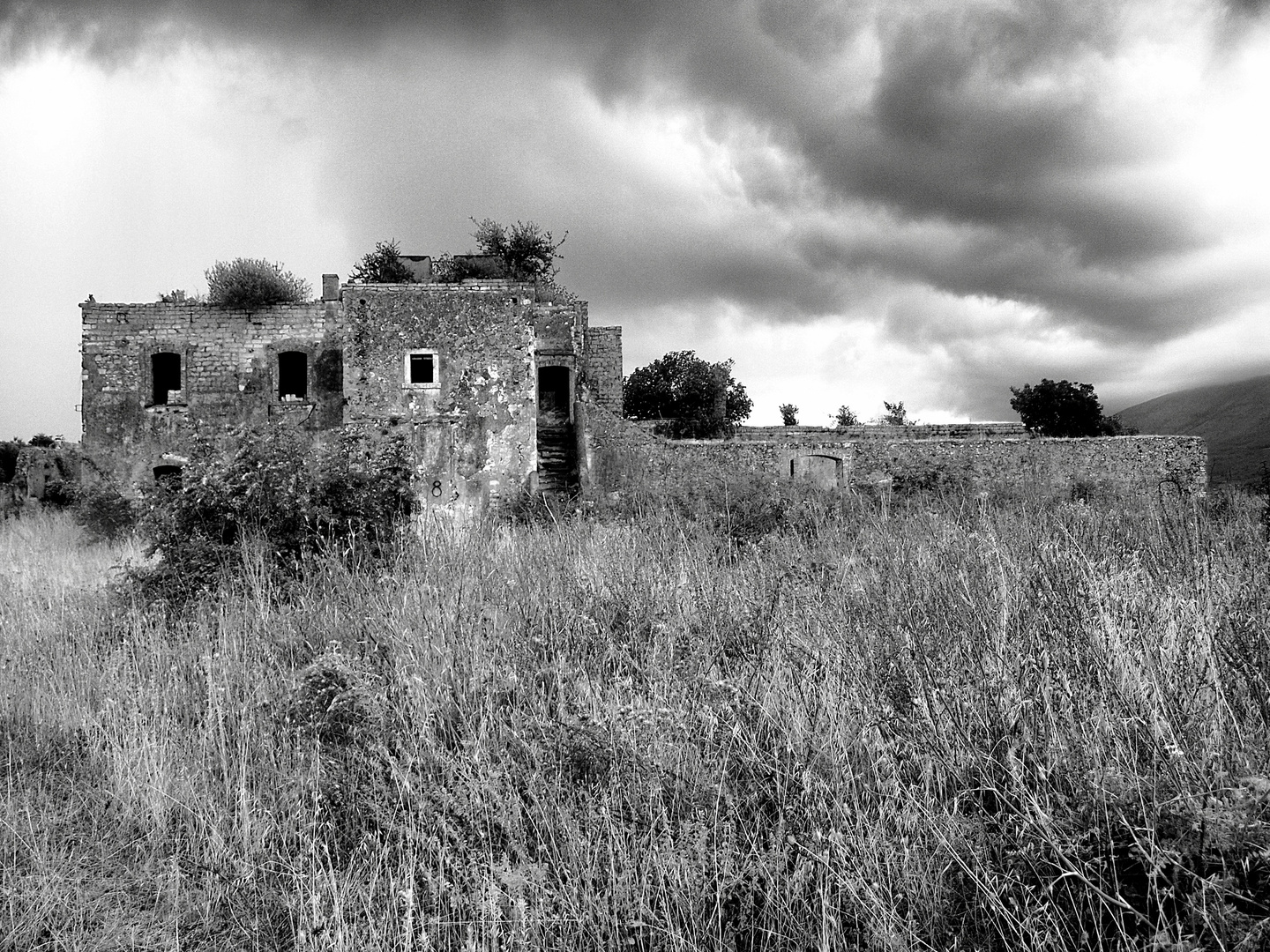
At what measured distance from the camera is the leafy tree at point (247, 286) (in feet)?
61.8

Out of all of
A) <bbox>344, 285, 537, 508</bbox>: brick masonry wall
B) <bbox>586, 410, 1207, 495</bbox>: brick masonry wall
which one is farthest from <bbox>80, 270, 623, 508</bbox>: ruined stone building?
<bbox>586, 410, 1207, 495</bbox>: brick masonry wall

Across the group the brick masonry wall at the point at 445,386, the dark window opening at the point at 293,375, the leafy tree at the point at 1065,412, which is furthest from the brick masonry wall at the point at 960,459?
the leafy tree at the point at 1065,412

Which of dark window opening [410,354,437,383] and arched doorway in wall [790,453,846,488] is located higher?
dark window opening [410,354,437,383]

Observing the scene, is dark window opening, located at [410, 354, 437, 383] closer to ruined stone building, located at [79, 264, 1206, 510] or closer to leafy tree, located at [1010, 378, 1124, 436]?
ruined stone building, located at [79, 264, 1206, 510]

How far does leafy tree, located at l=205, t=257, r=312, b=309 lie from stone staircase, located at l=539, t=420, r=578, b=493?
729cm

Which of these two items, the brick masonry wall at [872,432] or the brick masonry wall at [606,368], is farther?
the brick masonry wall at [606,368]

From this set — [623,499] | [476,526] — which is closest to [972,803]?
[476,526]

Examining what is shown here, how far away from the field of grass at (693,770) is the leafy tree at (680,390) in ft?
99.8

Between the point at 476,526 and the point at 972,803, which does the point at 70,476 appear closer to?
the point at 476,526

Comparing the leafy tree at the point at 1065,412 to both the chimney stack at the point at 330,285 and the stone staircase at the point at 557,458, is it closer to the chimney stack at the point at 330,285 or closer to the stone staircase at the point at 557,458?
the stone staircase at the point at 557,458

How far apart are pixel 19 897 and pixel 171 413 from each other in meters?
18.5

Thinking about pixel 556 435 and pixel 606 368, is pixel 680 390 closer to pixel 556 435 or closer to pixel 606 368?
pixel 606 368

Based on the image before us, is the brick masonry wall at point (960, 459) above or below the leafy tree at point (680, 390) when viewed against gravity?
below

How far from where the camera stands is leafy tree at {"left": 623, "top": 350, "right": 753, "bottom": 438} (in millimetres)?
35219
